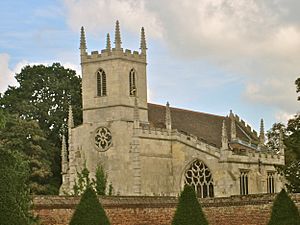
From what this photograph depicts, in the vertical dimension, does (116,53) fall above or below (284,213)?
above

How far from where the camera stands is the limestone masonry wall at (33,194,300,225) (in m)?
31.9

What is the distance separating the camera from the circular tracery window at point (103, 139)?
70.1m

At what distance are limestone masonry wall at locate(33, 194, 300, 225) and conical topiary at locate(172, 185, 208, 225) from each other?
3681 mm

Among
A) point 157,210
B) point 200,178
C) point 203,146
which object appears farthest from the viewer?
point 200,178

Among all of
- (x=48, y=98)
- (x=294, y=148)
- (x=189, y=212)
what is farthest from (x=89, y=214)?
(x=48, y=98)

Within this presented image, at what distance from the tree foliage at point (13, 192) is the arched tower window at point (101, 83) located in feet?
146

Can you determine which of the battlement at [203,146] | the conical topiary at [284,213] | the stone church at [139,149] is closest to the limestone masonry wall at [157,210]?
the conical topiary at [284,213]

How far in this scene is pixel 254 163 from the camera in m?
71.8

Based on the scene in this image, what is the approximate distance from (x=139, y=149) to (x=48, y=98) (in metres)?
15.3

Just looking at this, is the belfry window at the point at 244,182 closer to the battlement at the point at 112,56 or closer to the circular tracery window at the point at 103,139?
the circular tracery window at the point at 103,139

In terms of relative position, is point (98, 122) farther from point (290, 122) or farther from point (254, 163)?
point (290, 122)

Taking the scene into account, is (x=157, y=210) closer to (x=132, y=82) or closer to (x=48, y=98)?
(x=132, y=82)

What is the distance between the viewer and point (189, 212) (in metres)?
29.5

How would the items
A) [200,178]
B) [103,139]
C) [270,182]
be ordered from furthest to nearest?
[270,182], [103,139], [200,178]
